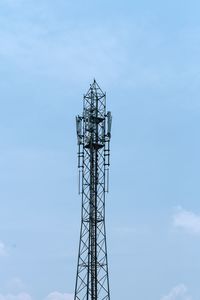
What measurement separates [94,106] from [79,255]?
10791mm

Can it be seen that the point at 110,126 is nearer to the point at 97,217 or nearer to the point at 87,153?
the point at 87,153

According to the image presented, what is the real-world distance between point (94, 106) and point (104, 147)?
3.11 m

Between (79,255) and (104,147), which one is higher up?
(104,147)

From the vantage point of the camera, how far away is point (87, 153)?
5081 centimetres

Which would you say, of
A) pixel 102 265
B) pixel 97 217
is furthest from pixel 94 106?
pixel 102 265

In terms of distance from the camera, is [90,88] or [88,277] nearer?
[88,277]

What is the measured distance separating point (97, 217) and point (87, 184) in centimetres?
240

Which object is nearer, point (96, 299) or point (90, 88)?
point (96, 299)

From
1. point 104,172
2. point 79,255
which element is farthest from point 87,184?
point 79,255

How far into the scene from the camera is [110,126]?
51.4 meters

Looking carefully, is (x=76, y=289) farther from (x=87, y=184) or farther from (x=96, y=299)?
(x=87, y=184)

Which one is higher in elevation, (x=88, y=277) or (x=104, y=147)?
(x=104, y=147)

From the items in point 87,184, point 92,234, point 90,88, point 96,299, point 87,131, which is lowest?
point 96,299

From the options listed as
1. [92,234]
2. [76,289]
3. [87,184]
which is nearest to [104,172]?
[87,184]
